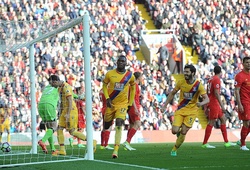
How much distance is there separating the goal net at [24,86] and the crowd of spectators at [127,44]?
47mm

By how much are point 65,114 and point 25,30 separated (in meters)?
2.20

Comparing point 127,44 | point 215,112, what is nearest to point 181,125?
point 215,112

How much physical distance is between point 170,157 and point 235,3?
2432 centimetres

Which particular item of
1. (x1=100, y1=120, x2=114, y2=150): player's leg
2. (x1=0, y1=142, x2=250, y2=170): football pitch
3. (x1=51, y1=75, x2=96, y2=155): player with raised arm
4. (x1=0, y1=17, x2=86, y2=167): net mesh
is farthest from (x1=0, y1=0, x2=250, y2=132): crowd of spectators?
(x1=0, y1=142, x2=250, y2=170): football pitch

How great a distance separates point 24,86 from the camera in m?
17.6

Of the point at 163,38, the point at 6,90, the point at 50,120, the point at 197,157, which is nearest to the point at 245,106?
the point at 197,157

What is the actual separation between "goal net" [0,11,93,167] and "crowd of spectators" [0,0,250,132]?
0.15ft

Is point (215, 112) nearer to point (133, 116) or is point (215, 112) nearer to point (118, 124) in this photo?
point (133, 116)

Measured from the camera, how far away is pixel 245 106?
16.7 meters

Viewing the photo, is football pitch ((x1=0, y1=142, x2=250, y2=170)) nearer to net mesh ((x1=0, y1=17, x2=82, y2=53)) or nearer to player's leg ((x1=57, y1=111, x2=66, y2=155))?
player's leg ((x1=57, y1=111, x2=66, y2=155))

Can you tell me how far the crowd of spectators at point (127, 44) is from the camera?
21.9m

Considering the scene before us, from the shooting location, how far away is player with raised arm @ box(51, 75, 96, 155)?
606 inches

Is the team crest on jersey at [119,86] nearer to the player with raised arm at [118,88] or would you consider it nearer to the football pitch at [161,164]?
the player with raised arm at [118,88]

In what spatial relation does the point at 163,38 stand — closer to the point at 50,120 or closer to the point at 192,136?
the point at 192,136
